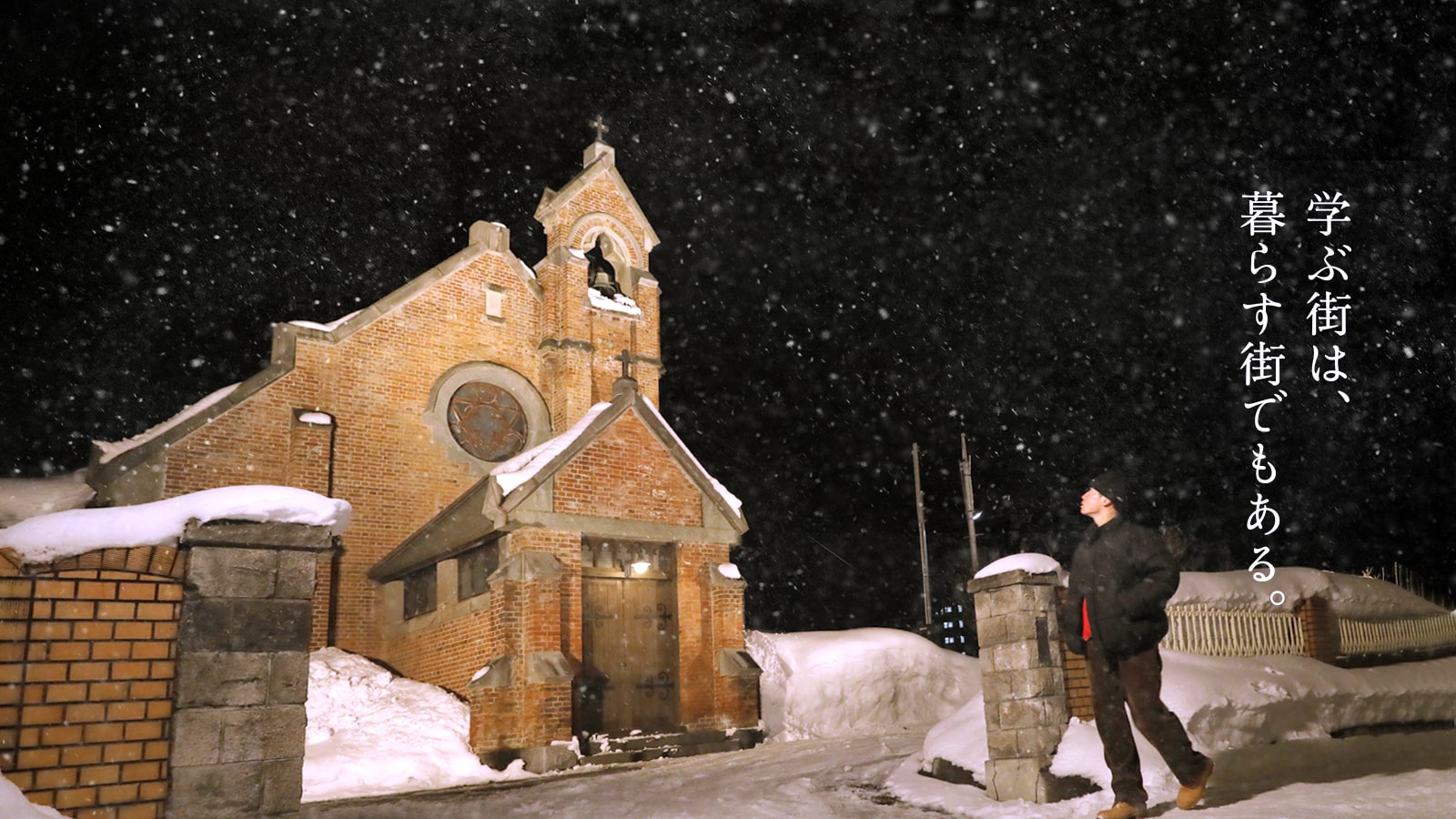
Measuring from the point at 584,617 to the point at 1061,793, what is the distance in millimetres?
8540

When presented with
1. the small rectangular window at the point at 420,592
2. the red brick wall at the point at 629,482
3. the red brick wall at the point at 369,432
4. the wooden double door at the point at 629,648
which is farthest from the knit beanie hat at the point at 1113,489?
the red brick wall at the point at 369,432

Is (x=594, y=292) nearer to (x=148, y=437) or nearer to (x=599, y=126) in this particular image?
(x=599, y=126)

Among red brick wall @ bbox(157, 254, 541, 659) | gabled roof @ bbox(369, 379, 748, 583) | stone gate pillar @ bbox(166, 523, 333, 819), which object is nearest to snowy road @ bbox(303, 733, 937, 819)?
stone gate pillar @ bbox(166, 523, 333, 819)

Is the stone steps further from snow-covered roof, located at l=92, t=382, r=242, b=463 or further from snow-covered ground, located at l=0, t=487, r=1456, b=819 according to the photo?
snow-covered roof, located at l=92, t=382, r=242, b=463

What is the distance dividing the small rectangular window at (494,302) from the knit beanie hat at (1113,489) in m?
15.8

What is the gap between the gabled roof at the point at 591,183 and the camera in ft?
67.5

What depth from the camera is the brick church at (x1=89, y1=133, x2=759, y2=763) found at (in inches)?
543

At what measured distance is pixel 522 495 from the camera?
13648 millimetres

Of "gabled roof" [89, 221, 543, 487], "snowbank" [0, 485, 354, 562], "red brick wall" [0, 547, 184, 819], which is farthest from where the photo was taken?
"gabled roof" [89, 221, 543, 487]

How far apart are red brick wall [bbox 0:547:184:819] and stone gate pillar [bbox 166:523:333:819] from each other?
0.31 ft

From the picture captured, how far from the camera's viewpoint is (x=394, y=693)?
1432 cm

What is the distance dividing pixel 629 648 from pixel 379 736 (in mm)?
3658

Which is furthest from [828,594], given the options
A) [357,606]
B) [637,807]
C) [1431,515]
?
[637,807]

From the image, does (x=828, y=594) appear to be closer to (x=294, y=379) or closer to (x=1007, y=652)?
(x=294, y=379)
